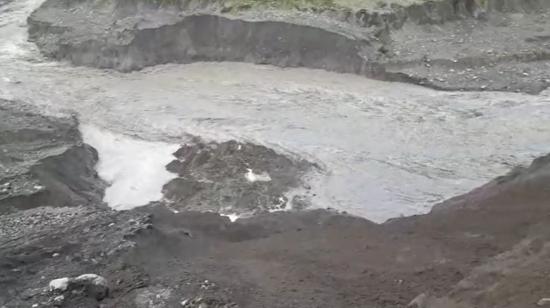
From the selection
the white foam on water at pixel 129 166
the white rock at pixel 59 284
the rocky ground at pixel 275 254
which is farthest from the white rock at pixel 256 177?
the white rock at pixel 59 284

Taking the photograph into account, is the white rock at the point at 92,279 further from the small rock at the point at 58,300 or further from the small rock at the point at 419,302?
the small rock at the point at 419,302

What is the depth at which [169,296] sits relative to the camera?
30.9 feet

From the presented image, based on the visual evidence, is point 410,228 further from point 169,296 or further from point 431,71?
point 431,71

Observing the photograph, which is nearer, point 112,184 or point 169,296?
point 169,296

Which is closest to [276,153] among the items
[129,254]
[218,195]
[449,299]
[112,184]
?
[218,195]

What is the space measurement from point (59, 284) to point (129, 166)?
22.6 feet

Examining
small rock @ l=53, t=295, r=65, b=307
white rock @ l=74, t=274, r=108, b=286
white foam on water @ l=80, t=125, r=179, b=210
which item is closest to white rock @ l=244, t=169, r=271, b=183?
white foam on water @ l=80, t=125, r=179, b=210

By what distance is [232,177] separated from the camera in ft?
49.2

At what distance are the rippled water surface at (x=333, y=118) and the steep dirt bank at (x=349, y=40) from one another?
49 centimetres

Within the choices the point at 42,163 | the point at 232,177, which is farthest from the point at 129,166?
the point at 232,177

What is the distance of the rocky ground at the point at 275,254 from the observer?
909 centimetres

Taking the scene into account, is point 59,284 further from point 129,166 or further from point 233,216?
point 129,166

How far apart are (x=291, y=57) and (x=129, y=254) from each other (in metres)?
11.4

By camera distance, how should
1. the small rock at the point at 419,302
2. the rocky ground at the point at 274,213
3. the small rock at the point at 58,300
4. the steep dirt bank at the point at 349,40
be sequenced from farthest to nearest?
1. the steep dirt bank at the point at 349,40
2. the rocky ground at the point at 274,213
3. the small rock at the point at 58,300
4. the small rock at the point at 419,302
